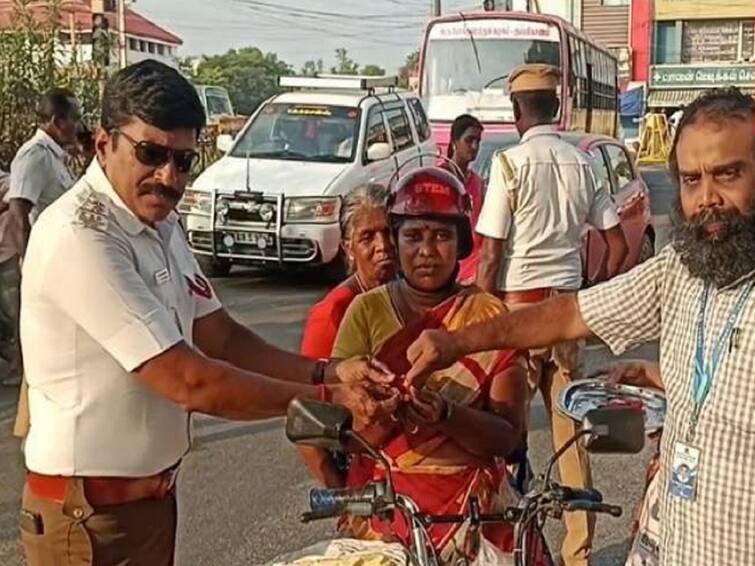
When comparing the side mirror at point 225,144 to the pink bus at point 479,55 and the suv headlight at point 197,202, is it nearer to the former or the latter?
the suv headlight at point 197,202

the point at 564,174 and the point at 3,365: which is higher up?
the point at 564,174

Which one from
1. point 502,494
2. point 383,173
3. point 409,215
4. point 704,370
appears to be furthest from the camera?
point 383,173

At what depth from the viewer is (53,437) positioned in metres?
2.87

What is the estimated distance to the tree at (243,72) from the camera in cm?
7525

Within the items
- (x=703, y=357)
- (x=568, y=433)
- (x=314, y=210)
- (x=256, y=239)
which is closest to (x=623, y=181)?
(x=314, y=210)

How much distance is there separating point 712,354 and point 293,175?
10.9 m

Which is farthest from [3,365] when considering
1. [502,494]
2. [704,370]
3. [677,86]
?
[677,86]

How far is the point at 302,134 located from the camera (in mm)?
13906

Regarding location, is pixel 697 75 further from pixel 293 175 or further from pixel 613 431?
pixel 613 431

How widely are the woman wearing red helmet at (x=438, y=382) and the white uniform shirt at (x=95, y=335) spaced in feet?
1.93

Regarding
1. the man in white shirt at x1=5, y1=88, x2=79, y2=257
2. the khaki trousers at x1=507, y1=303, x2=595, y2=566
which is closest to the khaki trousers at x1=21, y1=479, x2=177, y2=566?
the khaki trousers at x1=507, y1=303, x2=595, y2=566

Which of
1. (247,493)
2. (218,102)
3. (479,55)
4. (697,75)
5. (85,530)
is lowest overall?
(247,493)

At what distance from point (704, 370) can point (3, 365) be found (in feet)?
25.4

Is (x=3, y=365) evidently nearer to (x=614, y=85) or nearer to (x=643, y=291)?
(x=643, y=291)
